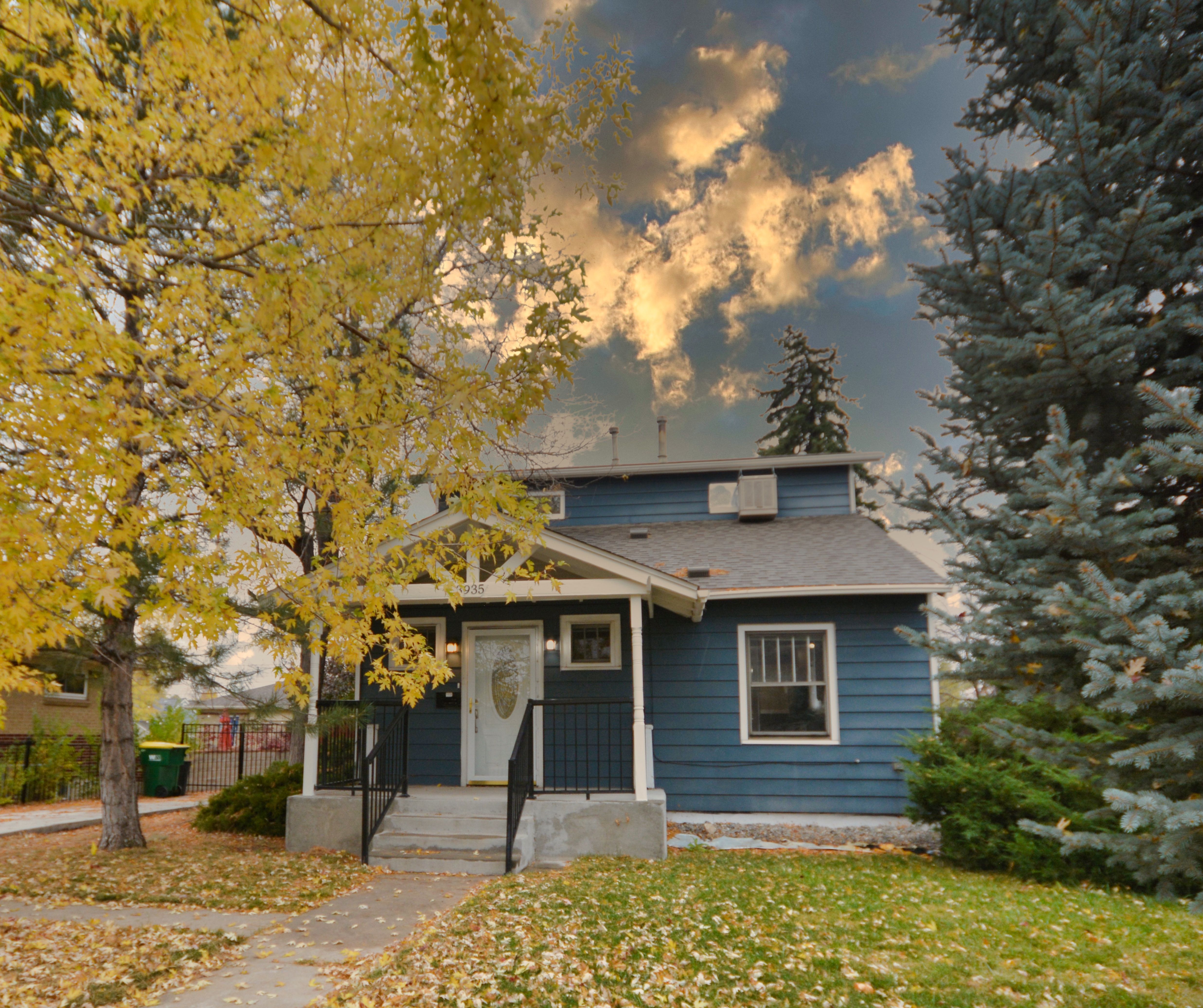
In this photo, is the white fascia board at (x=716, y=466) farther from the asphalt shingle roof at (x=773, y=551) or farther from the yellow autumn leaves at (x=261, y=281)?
the yellow autumn leaves at (x=261, y=281)

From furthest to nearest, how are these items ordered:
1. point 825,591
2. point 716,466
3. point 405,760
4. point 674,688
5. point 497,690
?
point 716,466, point 497,690, point 674,688, point 825,591, point 405,760

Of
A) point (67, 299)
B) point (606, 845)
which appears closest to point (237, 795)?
point (606, 845)

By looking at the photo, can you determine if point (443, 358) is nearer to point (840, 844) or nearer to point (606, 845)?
point (606, 845)

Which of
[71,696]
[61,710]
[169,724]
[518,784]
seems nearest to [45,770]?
[169,724]

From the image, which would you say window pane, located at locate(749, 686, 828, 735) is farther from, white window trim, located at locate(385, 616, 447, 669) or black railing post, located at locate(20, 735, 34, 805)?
black railing post, located at locate(20, 735, 34, 805)

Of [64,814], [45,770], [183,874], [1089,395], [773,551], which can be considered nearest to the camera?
[1089,395]

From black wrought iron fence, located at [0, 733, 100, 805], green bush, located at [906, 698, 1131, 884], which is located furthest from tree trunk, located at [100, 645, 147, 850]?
green bush, located at [906, 698, 1131, 884]

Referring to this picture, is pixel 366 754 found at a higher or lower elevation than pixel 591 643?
lower

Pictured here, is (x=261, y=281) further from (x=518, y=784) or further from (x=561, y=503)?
(x=561, y=503)

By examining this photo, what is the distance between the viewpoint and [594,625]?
10.7 metres

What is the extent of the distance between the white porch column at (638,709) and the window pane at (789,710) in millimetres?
2272

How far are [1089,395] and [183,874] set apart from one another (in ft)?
27.7

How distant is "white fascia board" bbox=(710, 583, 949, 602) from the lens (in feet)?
31.5

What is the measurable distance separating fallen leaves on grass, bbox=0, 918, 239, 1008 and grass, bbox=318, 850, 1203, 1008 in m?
0.99
